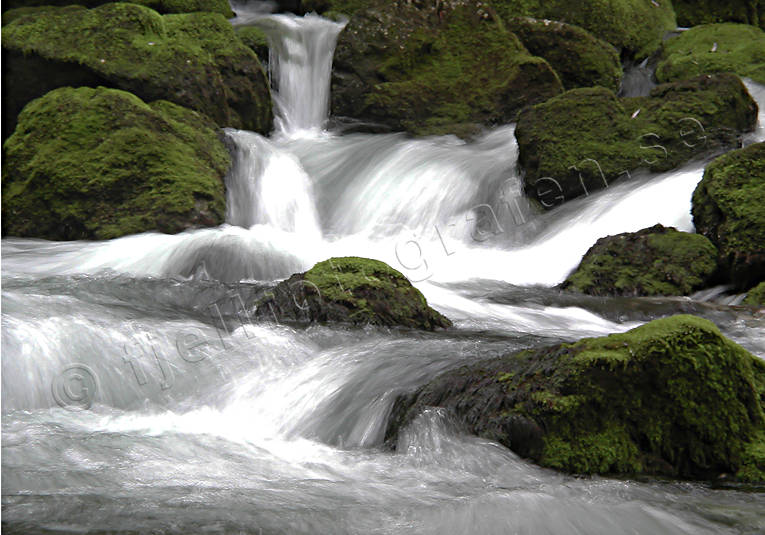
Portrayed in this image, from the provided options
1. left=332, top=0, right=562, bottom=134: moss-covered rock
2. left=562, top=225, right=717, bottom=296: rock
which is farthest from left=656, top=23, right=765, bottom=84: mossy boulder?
left=562, top=225, right=717, bottom=296: rock

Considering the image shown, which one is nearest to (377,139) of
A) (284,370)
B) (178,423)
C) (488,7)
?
(488,7)

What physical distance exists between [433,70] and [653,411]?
9966 mm

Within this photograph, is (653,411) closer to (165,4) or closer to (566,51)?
(566,51)

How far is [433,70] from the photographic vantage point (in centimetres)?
1284

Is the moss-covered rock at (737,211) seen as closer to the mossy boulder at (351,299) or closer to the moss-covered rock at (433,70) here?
the mossy boulder at (351,299)

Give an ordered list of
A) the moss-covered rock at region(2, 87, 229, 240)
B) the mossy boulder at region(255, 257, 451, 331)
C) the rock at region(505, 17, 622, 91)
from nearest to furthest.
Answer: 1. the mossy boulder at region(255, 257, 451, 331)
2. the moss-covered rock at region(2, 87, 229, 240)
3. the rock at region(505, 17, 622, 91)

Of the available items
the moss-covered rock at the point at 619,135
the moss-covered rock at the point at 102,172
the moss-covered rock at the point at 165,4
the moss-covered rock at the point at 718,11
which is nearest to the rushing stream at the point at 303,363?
the moss-covered rock at the point at 619,135

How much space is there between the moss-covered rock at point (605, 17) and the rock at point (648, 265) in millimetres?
7683

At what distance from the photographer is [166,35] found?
11.3 metres

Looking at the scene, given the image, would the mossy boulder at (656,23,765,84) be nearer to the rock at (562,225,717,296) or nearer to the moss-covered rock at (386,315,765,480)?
the rock at (562,225,717,296)

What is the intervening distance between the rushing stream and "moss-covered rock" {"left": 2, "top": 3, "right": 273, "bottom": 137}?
100 cm

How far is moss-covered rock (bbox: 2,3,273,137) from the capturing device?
34.2 ft
